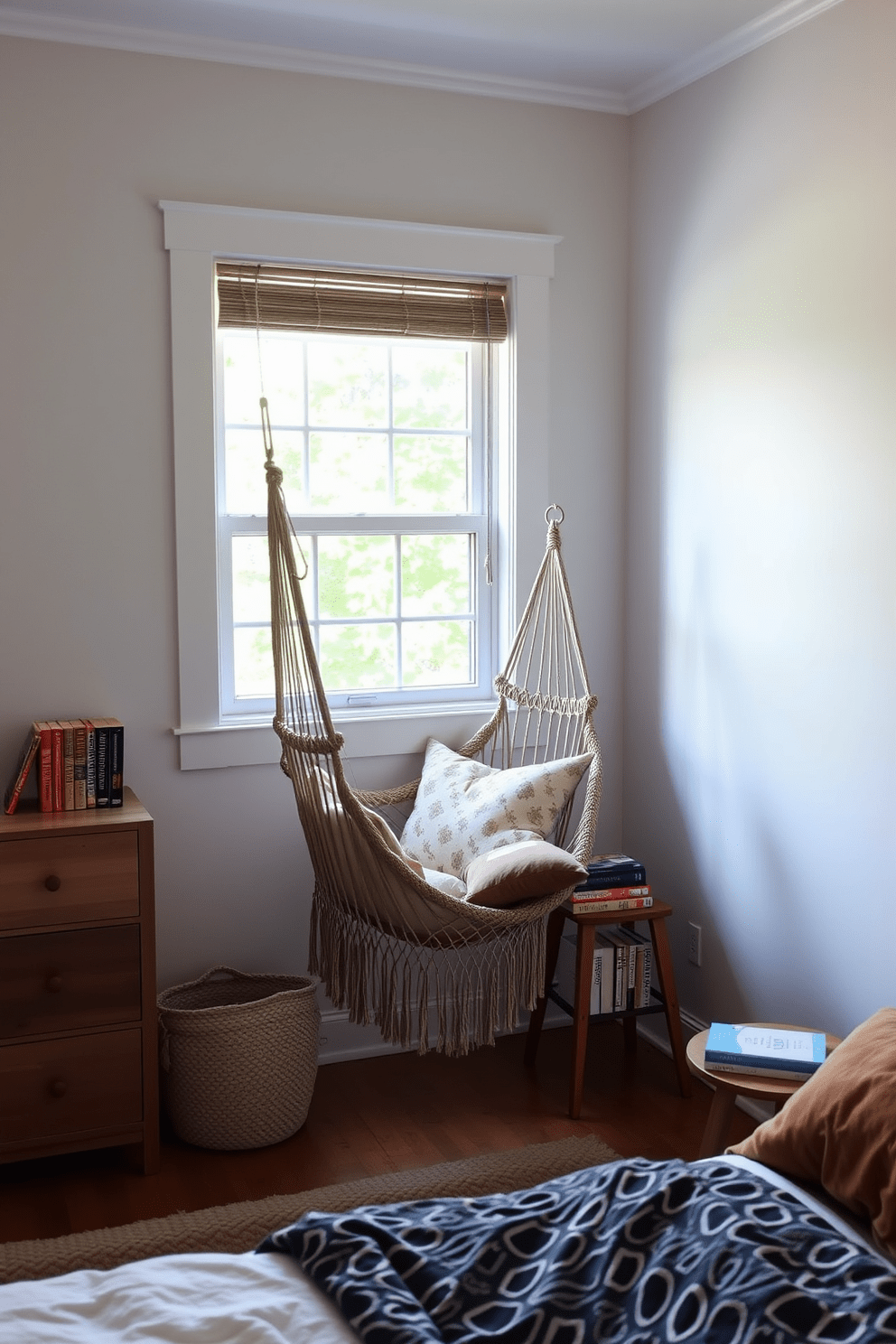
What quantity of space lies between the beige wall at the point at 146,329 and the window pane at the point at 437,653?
285 mm

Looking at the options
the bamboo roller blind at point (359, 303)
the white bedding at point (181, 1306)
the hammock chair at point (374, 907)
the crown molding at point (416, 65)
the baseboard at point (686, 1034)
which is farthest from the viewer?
the bamboo roller blind at point (359, 303)

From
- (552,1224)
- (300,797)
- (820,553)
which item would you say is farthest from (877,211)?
(552,1224)

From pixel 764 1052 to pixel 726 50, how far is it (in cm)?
231

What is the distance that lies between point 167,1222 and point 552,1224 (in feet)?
3.84

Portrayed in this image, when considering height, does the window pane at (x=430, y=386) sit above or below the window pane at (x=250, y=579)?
above

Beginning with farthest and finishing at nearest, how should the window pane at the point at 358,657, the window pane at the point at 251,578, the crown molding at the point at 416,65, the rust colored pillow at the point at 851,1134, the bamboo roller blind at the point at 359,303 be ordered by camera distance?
1. the window pane at the point at 358,657
2. the window pane at the point at 251,578
3. the bamboo roller blind at the point at 359,303
4. the crown molding at the point at 416,65
5. the rust colored pillow at the point at 851,1134

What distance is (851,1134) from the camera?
1609mm

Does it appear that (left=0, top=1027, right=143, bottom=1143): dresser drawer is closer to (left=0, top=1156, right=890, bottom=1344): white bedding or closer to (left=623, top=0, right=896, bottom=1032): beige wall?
(left=0, top=1156, right=890, bottom=1344): white bedding

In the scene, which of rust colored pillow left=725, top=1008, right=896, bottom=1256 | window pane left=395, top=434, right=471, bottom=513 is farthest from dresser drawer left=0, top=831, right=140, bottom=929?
rust colored pillow left=725, top=1008, right=896, bottom=1256

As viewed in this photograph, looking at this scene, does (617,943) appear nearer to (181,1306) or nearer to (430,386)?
(430,386)

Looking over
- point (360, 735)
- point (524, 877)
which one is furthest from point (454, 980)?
point (360, 735)

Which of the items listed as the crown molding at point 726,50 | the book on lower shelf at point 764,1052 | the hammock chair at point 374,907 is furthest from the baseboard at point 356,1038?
the crown molding at point 726,50

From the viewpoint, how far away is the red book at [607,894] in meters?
2.97

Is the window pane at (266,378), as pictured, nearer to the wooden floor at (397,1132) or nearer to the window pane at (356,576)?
the window pane at (356,576)
